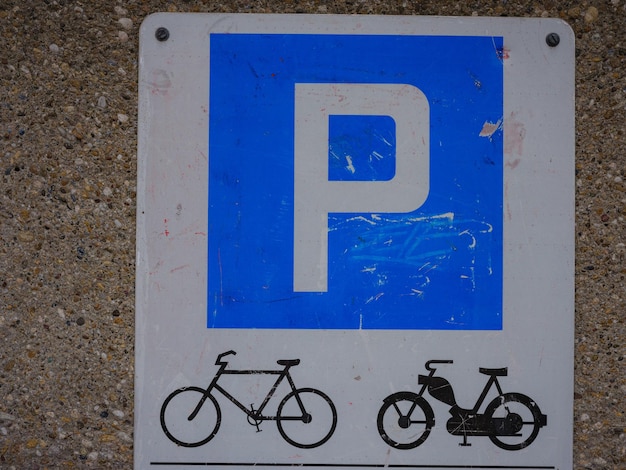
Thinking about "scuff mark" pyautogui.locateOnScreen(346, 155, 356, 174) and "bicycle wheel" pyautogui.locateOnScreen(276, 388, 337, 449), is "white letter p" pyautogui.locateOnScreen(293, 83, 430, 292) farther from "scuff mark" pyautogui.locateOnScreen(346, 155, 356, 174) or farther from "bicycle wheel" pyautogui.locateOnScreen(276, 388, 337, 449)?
"bicycle wheel" pyautogui.locateOnScreen(276, 388, 337, 449)

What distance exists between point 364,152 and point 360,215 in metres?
0.18

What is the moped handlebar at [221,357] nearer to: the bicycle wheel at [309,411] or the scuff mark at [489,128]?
the bicycle wheel at [309,411]

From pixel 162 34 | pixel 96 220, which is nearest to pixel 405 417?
pixel 96 220

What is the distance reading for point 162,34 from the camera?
1525 mm

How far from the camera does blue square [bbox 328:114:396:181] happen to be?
4.94 feet

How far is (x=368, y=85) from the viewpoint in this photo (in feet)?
4.95

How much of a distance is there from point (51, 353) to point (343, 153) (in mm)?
1031

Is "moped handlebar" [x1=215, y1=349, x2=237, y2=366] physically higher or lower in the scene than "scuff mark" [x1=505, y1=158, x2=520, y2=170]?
lower

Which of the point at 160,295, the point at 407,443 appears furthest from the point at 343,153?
the point at 407,443

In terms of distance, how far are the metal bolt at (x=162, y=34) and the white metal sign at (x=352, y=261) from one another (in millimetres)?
125

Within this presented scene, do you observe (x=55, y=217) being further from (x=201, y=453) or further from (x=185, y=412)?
(x=201, y=453)

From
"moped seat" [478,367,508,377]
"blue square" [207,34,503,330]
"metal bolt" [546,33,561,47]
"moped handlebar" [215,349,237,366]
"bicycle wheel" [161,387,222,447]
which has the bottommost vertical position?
"bicycle wheel" [161,387,222,447]

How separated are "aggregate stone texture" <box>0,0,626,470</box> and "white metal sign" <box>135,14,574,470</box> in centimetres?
7

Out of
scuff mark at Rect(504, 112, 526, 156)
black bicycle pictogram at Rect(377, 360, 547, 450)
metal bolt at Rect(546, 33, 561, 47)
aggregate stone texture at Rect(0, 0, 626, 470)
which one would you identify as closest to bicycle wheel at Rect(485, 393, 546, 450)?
black bicycle pictogram at Rect(377, 360, 547, 450)
